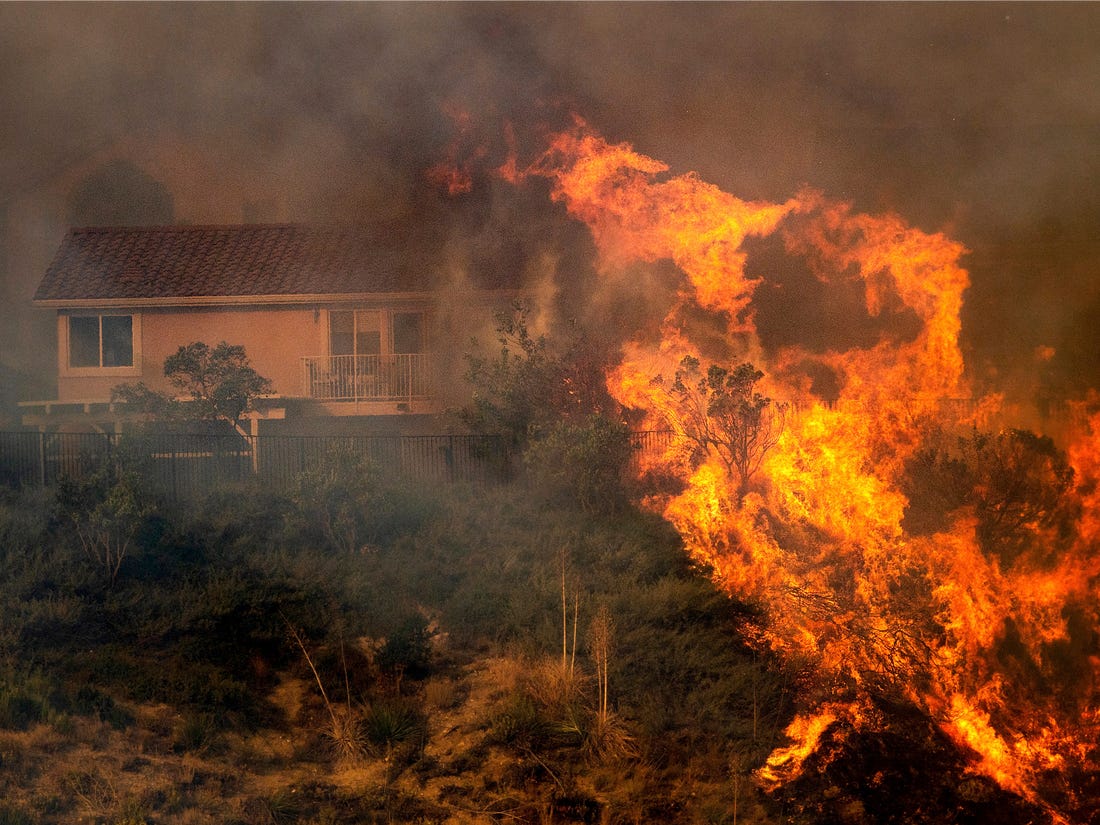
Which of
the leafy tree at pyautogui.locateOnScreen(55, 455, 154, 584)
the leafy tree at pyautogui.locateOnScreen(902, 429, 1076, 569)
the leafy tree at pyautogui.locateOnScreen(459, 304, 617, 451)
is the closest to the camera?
the leafy tree at pyautogui.locateOnScreen(902, 429, 1076, 569)

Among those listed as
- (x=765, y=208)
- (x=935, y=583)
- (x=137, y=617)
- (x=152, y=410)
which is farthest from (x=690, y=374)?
(x=152, y=410)

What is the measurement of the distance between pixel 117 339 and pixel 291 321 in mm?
3420

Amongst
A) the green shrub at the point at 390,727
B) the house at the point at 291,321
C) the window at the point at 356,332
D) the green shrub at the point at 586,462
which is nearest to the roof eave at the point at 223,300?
the house at the point at 291,321

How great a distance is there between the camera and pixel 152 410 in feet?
49.7

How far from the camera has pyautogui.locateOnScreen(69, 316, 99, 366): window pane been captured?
756 inches

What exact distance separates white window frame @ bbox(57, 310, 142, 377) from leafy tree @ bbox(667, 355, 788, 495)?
37.5 ft

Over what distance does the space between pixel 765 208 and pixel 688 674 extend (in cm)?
627

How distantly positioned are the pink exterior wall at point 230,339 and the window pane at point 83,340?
0.29 meters

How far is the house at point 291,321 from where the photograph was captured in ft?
59.8

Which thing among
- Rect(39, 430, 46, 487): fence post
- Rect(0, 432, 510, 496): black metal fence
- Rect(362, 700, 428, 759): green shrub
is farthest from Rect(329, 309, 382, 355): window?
Rect(362, 700, 428, 759): green shrub

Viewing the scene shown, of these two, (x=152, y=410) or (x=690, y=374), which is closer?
(x=690, y=374)

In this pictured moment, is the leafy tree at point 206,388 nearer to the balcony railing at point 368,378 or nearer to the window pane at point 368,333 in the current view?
the balcony railing at point 368,378

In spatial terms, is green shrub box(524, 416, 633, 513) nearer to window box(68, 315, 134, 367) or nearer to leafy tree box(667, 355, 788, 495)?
leafy tree box(667, 355, 788, 495)

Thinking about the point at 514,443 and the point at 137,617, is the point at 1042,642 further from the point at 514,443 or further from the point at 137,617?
the point at 137,617
